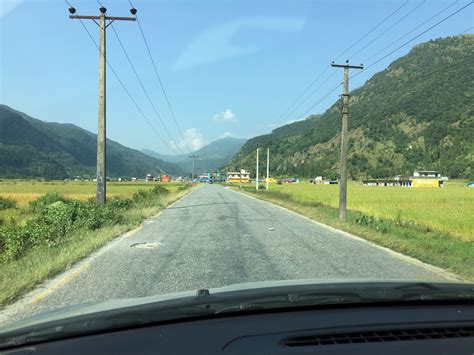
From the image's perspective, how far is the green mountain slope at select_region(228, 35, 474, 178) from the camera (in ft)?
346

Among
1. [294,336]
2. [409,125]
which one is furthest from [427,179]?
[294,336]

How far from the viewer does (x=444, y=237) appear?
551 inches

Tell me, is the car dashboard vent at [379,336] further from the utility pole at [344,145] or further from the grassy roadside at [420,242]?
the utility pole at [344,145]

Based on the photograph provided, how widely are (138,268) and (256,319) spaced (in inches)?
238

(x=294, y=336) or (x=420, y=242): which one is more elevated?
(x=294, y=336)

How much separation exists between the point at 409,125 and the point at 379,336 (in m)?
138

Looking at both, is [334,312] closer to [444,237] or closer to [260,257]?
[260,257]

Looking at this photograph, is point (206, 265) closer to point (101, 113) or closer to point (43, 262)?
point (43, 262)

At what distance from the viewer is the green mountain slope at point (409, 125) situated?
106m

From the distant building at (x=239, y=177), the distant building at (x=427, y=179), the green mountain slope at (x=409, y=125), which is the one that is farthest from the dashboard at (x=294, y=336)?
the distant building at (x=239, y=177)

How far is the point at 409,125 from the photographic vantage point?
5182 inches

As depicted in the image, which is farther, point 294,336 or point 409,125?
point 409,125

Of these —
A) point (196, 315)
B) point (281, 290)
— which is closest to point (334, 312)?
point (281, 290)

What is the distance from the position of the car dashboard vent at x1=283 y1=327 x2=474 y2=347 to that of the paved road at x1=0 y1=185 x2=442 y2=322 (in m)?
4.18
